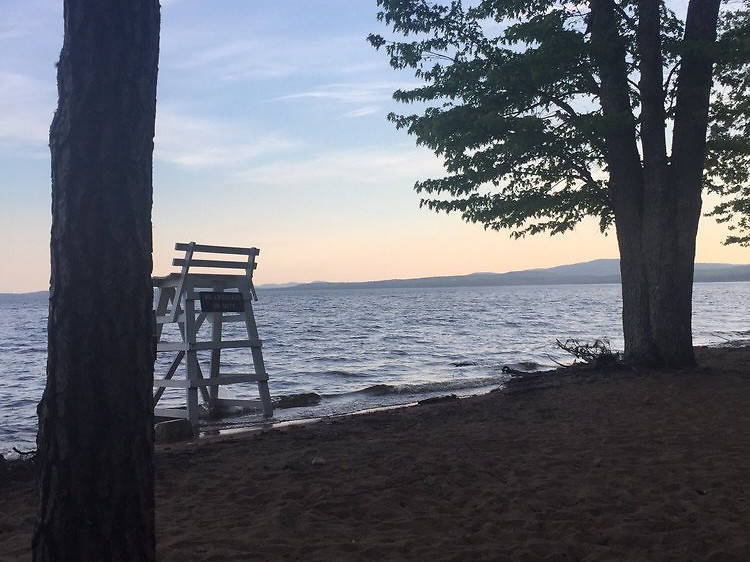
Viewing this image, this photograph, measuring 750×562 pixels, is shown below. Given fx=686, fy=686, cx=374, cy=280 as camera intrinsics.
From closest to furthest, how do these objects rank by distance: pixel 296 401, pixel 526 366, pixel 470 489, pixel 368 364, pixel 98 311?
pixel 98 311 < pixel 470 489 < pixel 296 401 < pixel 526 366 < pixel 368 364

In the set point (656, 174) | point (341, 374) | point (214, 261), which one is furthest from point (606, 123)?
point (341, 374)

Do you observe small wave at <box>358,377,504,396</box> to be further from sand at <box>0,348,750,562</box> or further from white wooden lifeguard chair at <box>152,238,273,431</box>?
sand at <box>0,348,750,562</box>

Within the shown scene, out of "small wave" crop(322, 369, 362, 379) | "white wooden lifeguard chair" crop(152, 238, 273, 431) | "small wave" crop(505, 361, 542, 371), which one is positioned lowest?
"small wave" crop(322, 369, 362, 379)

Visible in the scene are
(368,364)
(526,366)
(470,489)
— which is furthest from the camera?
(368,364)

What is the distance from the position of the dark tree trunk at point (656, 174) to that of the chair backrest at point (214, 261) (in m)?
5.88

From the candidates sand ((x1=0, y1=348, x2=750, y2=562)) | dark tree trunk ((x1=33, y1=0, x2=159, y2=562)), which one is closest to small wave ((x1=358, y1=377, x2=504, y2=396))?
sand ((x1=0, y1=348, x2=750, y2=562))

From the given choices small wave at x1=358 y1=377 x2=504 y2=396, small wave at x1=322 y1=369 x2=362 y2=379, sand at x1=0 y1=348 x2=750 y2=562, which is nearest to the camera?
sand at x1=0 y1=348 x2=750 y2=562

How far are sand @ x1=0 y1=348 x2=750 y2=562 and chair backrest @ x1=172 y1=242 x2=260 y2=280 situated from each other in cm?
284

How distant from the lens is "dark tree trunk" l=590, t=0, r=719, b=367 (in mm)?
10812

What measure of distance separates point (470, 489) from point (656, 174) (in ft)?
24.1

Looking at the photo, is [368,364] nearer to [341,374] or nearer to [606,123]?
[341,374]

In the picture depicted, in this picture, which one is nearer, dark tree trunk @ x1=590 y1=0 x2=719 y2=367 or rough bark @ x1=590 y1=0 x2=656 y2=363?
dark tree trunk @ x1=590 y1=0 x2=719 y2=367

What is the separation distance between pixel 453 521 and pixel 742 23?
12178 mm

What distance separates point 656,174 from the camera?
10820 millimetres
